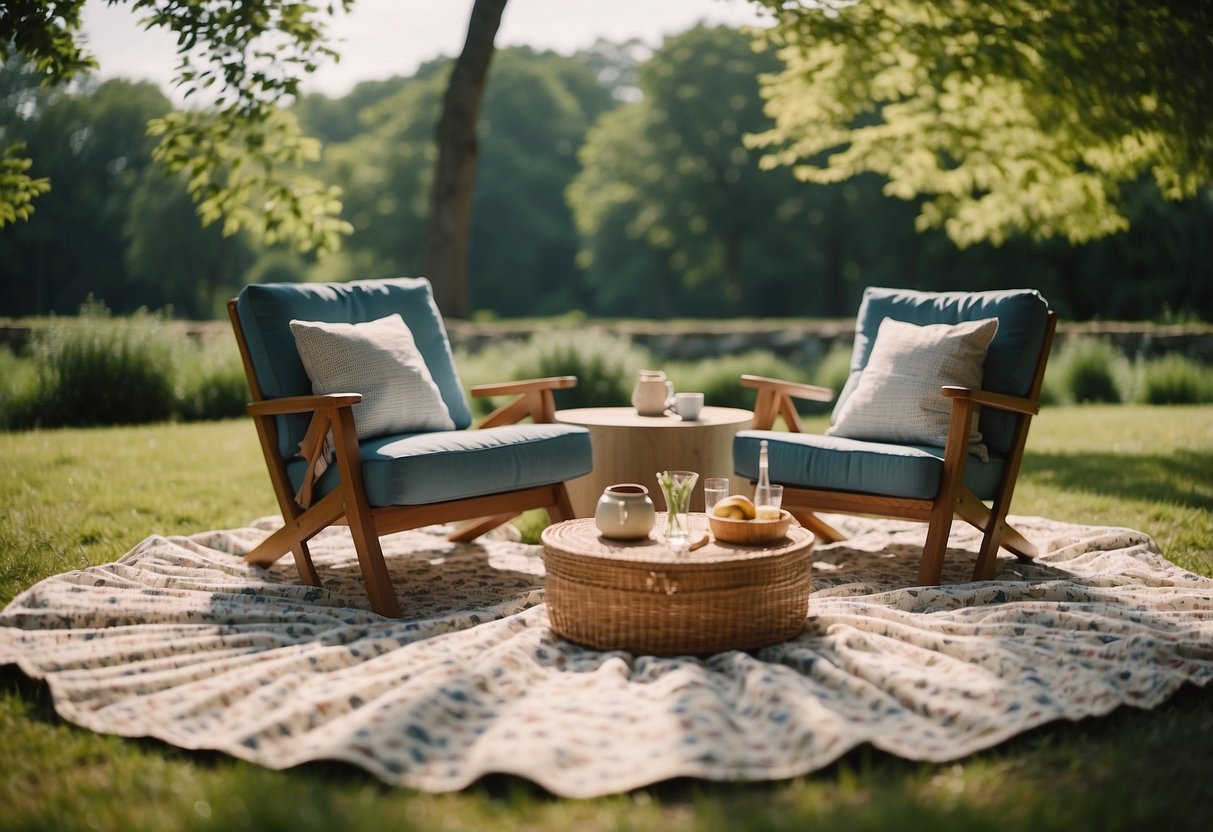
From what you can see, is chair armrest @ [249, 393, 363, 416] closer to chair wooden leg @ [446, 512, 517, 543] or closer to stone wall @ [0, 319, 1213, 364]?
chair wooden leg @ [446, 512, 517, 543]

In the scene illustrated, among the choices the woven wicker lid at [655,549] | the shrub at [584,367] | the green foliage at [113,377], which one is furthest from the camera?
the shrub at [584,367]

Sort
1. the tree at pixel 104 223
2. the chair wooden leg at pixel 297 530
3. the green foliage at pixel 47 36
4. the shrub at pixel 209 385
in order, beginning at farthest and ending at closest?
the tree at pixel 104 223 → the shrub at pixel 209 385 → the green foliage at pixel 47 36 → the chair wooden leg at pixel 297 530

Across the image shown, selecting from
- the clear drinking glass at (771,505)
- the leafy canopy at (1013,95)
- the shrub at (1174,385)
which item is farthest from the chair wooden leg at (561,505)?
the shrub at (1174,385)

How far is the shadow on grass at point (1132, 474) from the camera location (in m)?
4.83

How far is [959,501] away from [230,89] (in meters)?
4.21

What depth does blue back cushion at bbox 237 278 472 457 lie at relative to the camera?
3.43 meters

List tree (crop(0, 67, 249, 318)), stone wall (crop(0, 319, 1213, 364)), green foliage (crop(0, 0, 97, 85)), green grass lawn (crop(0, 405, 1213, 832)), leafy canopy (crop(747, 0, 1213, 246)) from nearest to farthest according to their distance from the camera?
green grass lawn (crop(0, 405, 1213, 832)) < green foliage (crop(0, 0, 97, 85)) < leafy canopy (crop(747, 0, 1213, 246)) < stone wall (crop(0, 319, 1213, 364)) < tree (crop(0, 67, 249, 318))

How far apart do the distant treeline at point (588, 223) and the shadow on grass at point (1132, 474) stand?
22.5 ft

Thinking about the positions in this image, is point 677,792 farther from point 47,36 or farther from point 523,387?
point 47,36

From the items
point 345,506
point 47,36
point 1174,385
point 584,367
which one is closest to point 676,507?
point 345,506

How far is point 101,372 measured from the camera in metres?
7.24

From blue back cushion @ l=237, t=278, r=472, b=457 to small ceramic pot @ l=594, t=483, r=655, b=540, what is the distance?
1.23 meters

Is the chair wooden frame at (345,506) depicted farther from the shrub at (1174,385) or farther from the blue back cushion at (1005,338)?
the shrub at (1174,385)

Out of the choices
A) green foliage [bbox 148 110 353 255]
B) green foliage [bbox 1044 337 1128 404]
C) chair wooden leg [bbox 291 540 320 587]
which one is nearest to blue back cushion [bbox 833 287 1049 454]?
chair wooden leg [bbox 291 540 320 587]
